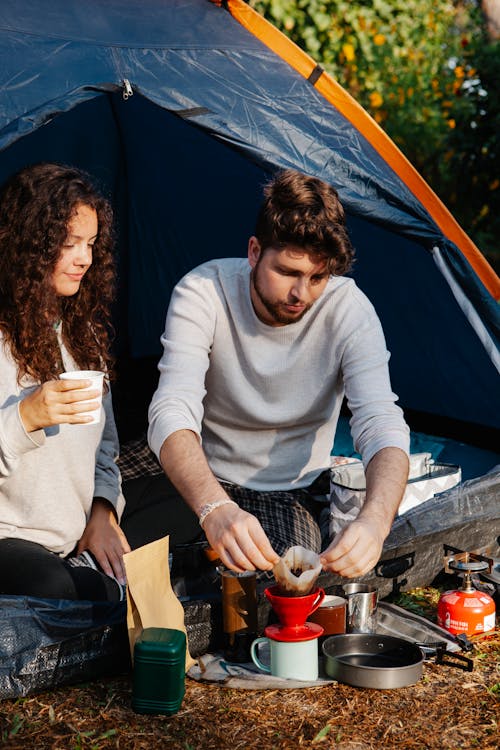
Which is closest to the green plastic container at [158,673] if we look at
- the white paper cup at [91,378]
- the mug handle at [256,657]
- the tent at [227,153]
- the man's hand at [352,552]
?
the mug handle at [256,657]

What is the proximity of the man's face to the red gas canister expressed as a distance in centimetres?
81

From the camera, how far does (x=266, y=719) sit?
214cm

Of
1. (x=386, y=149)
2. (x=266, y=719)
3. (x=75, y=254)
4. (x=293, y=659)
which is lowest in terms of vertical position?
(x=266, y=719)

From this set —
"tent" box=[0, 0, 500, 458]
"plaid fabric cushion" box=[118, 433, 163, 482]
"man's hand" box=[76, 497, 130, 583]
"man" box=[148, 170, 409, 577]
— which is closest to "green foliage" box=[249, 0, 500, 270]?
"tent" box=[0, 0, 500, 458]

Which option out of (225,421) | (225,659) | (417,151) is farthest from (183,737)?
(417,151)

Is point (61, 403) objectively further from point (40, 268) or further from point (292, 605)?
point (292, 605)

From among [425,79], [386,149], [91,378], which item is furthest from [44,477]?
[425,79]

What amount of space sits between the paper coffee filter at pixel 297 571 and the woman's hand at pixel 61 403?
21.3 inches

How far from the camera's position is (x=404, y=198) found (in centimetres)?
304

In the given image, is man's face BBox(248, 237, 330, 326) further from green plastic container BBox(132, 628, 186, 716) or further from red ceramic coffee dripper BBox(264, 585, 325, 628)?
green plastic container BBox(132, 628, 186, 716)

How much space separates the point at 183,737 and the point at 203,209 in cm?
268

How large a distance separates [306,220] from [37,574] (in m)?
1.08

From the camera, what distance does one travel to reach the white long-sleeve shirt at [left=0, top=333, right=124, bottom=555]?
2.35 meters

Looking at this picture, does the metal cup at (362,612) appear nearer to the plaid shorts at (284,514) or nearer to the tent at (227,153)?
the plaid shorts at (284,514)
